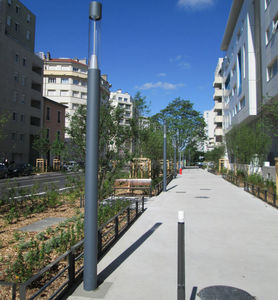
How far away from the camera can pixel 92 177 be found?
417cm

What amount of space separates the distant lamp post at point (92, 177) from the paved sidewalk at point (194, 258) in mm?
327

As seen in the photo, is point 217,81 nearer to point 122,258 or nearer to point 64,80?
point 64,80

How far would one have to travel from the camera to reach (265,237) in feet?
23.4

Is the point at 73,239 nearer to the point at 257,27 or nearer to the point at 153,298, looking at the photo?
the point at 153,298

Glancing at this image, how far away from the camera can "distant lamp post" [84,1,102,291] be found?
4.09 m

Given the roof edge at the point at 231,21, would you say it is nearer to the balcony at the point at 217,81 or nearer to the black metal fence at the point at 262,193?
the balcony at the point at 217,81

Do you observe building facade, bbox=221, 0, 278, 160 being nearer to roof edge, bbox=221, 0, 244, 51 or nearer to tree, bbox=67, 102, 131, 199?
roof edge, bbox=221, 0, 244, 51

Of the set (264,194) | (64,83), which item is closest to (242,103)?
(264,194)

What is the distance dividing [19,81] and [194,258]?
41.3m

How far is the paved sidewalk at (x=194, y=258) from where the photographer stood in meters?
4.21

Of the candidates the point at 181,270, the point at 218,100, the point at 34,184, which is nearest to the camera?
the point at 181,270

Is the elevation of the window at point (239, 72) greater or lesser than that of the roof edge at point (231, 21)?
lesser

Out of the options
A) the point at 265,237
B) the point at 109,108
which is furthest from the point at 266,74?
the point at 265,237

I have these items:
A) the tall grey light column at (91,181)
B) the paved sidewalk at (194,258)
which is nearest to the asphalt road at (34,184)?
the paved sidewalk at (194,258)
